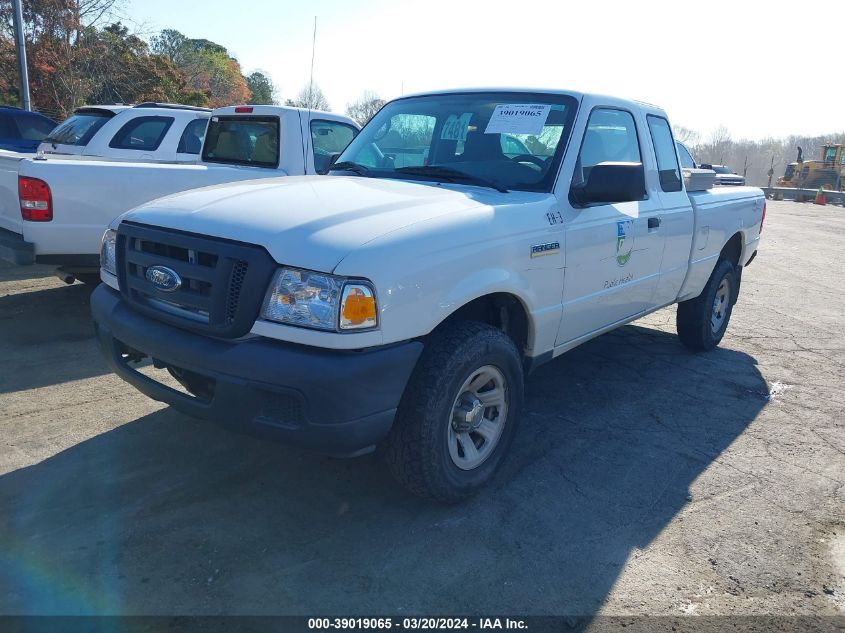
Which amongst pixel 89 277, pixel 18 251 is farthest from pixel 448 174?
pixel 89 277

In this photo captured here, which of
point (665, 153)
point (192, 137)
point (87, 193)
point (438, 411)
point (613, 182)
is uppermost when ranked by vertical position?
point (192, 137)

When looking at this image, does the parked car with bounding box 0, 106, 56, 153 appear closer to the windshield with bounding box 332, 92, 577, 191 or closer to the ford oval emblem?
the windshield with bounding box 332, 92, 577, 191

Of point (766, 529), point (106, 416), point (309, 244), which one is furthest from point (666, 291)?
point (106, 416)

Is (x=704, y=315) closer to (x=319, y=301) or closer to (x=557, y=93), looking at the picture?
(x=557, y=93)

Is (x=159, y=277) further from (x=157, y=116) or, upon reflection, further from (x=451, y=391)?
(x=157, y=116)

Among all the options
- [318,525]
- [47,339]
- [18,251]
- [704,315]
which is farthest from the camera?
[704,315]

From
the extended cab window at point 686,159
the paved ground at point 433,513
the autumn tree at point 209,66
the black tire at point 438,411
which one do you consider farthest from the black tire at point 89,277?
the autumn tree at point 209,66

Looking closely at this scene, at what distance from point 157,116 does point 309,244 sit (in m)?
6.41

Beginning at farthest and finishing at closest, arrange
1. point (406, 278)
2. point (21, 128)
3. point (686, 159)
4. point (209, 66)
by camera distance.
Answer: point (209, 66)
point (21, 128)
point (686, 159)
point (406, 278)

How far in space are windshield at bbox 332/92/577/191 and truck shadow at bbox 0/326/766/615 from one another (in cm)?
162

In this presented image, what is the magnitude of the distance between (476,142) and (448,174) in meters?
0.34

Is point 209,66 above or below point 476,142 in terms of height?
above

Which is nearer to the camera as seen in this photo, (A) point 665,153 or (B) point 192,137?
(A) point 665,153

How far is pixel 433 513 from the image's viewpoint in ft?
10.8
